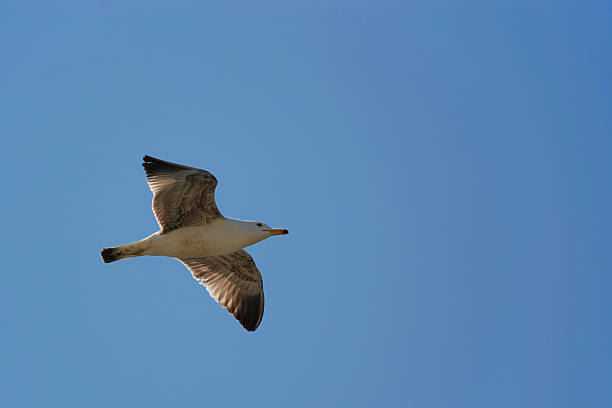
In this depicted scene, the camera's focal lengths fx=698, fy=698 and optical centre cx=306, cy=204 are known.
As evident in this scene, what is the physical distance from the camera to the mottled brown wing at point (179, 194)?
1048 centimetres

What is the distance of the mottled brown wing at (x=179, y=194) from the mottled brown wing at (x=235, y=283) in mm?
2005

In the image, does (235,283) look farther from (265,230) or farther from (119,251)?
(119,251)

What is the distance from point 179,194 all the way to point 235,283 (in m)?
2.86

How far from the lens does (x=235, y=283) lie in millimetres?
12914

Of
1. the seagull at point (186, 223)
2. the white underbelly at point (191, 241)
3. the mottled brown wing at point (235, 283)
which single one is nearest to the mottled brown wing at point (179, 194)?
the seagull at point (186, 223)

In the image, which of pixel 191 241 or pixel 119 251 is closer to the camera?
pixel 119 251

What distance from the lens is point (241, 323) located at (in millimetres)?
12758

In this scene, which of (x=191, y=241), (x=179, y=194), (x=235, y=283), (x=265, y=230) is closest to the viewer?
(x=179, y=194)

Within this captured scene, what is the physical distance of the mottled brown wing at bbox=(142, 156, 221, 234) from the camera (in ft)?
34.4

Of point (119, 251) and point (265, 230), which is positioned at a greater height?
point (265, 230)

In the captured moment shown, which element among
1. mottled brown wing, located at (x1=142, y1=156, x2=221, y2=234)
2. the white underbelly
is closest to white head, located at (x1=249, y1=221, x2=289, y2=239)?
the white underbelly

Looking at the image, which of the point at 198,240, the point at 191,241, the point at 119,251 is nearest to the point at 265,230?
the point at 198,240

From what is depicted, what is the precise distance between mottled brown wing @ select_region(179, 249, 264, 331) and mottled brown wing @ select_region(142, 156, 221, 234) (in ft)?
6.58

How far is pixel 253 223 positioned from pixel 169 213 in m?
1.34
